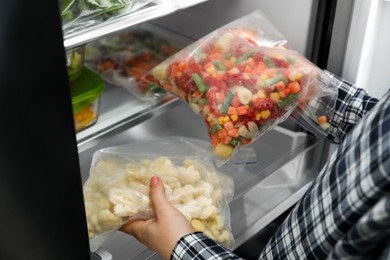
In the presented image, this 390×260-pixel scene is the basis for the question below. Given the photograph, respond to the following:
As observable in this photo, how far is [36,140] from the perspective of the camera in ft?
2.21

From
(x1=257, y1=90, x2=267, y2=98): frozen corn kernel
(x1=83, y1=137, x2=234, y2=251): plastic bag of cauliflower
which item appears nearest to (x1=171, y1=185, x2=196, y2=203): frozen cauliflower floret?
(x1=83, y1=137, x2=234, y2=251): plastic bag of cauliflower

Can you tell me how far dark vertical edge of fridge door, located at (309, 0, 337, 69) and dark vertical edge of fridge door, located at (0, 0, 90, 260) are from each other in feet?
2.06

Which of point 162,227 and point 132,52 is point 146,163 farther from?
point 132,52

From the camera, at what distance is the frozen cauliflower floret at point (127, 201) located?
913mm

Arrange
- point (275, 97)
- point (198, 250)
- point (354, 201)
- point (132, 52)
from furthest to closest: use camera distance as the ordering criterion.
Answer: point (132, 52), point (275, 97), point (198, 250), point (354, 201)

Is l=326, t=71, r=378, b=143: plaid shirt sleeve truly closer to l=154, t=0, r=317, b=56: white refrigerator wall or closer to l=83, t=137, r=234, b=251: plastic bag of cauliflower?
l=154, t=0, r=317, b=56: white refrigerator wall

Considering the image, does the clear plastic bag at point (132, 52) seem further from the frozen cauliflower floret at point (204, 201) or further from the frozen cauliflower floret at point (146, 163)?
the frozen cauliflower floret at point (204, 201)

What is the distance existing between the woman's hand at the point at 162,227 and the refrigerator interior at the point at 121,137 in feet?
0.33

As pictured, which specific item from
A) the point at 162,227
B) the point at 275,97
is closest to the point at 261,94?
the point at 275,97

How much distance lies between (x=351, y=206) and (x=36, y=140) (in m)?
0.39

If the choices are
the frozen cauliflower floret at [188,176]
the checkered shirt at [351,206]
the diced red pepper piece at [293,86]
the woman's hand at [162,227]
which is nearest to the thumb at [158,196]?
the woman's hand at [162,227]

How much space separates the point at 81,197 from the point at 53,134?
0.12 meters

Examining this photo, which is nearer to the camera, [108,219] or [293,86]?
[108,219]

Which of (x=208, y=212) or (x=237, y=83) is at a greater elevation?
(x=237, y=83)
